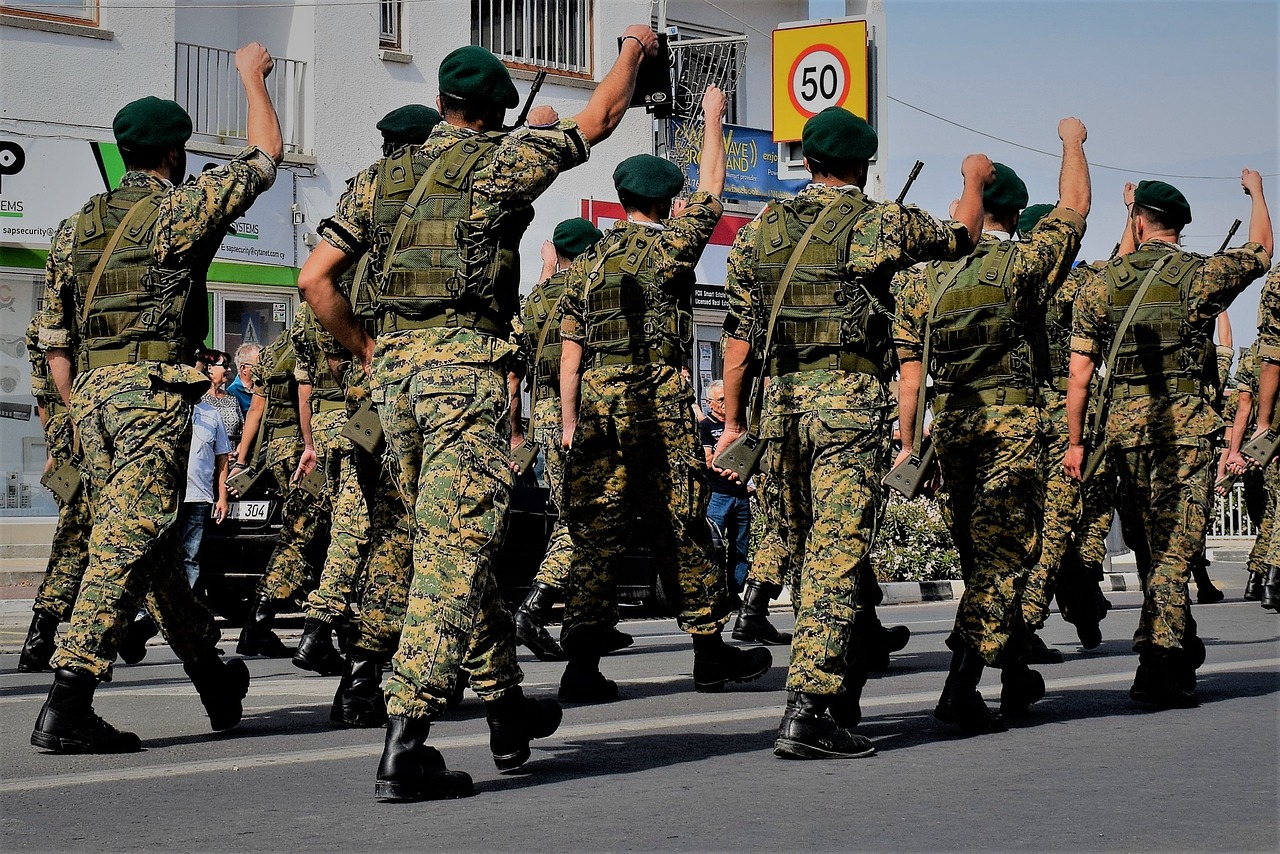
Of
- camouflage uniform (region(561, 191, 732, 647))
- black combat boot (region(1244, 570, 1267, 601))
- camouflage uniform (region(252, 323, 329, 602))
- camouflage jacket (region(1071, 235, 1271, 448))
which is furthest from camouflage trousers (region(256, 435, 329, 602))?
black combat boot (region(1244, 570, 1267, 601))

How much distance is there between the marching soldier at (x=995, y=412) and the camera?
275 inches

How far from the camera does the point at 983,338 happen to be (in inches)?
288

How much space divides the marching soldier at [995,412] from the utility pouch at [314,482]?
12.9ft

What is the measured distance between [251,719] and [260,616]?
124 inches

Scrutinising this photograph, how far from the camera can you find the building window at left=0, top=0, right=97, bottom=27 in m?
19.3

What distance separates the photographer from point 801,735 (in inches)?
243

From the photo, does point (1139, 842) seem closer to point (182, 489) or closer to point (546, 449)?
point (182, 489)

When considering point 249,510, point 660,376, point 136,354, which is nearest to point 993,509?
point 660,376

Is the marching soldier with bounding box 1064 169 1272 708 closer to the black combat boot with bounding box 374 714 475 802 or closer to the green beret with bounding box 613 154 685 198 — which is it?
the green beret with bounding box 613 154 685 198

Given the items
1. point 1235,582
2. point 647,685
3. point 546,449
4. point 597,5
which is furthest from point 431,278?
point 597,5

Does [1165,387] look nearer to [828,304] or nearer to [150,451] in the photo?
[828,304]

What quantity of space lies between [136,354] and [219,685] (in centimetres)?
131

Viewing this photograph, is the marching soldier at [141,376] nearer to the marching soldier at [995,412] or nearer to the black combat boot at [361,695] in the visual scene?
the black combat boot at [361,695]

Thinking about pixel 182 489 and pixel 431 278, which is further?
pixel 182 489
